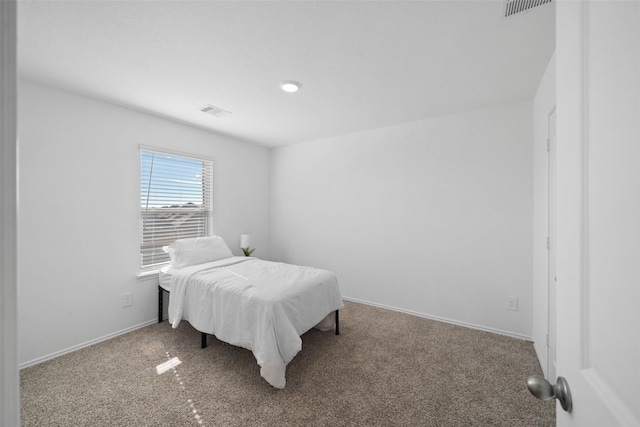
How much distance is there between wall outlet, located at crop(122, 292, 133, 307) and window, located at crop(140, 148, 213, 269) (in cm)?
35

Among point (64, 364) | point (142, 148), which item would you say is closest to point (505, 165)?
point (142, 148)

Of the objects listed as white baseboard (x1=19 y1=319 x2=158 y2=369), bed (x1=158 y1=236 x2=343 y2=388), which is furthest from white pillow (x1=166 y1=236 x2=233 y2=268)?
white baseboard (x1=19 y1=319 x2=158 y2=369)

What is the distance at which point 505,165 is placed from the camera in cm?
292

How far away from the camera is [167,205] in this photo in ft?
11.3

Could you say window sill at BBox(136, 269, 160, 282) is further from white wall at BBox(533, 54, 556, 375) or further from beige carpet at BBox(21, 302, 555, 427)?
white wall at BBox(533, 54, 556, 375)

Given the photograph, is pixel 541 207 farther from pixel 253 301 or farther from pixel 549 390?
pixel 253 301

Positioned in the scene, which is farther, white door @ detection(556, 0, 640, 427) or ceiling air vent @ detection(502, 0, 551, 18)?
ceiling air vent @ detection(502, 0, 551, 18)

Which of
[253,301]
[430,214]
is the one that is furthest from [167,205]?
[430,214]

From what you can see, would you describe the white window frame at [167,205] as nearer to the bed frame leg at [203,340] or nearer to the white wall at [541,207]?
the bed frame leg at [203,340]

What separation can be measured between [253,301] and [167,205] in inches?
81.8

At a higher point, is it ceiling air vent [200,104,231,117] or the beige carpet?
ceiling air vent [200,104,231,117]

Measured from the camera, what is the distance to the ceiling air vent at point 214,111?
298cm

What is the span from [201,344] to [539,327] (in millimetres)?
3258

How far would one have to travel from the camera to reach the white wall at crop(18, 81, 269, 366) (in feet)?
7.77
